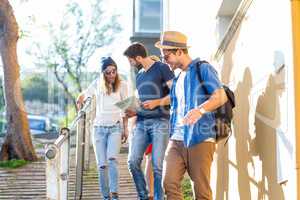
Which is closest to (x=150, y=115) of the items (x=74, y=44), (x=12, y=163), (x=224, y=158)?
(x=224, y=158)

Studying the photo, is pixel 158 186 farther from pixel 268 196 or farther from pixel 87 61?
pixel 87 61

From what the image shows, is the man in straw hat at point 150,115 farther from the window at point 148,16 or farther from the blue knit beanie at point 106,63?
the window at point 148,16

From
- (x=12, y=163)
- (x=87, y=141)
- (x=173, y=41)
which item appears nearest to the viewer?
(x=173, y=41)

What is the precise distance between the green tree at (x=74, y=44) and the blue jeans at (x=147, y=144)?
3489 centimetres

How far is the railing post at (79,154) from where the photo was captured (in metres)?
7.18

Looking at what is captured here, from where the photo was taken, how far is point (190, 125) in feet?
16.1

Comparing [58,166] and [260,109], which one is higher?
[260,109]

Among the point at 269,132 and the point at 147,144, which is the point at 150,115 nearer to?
the point at 147,144

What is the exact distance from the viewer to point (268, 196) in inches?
172

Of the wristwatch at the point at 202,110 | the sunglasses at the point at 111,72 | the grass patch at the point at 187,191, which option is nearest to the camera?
the wristwatch at the point at 202,110

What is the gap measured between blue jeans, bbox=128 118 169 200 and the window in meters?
11.5

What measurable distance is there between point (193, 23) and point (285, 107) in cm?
663

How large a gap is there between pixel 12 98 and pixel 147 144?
957 centimetres

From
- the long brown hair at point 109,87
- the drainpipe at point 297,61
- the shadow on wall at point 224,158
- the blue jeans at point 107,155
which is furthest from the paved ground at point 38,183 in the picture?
the drainpipe at point 297,61
